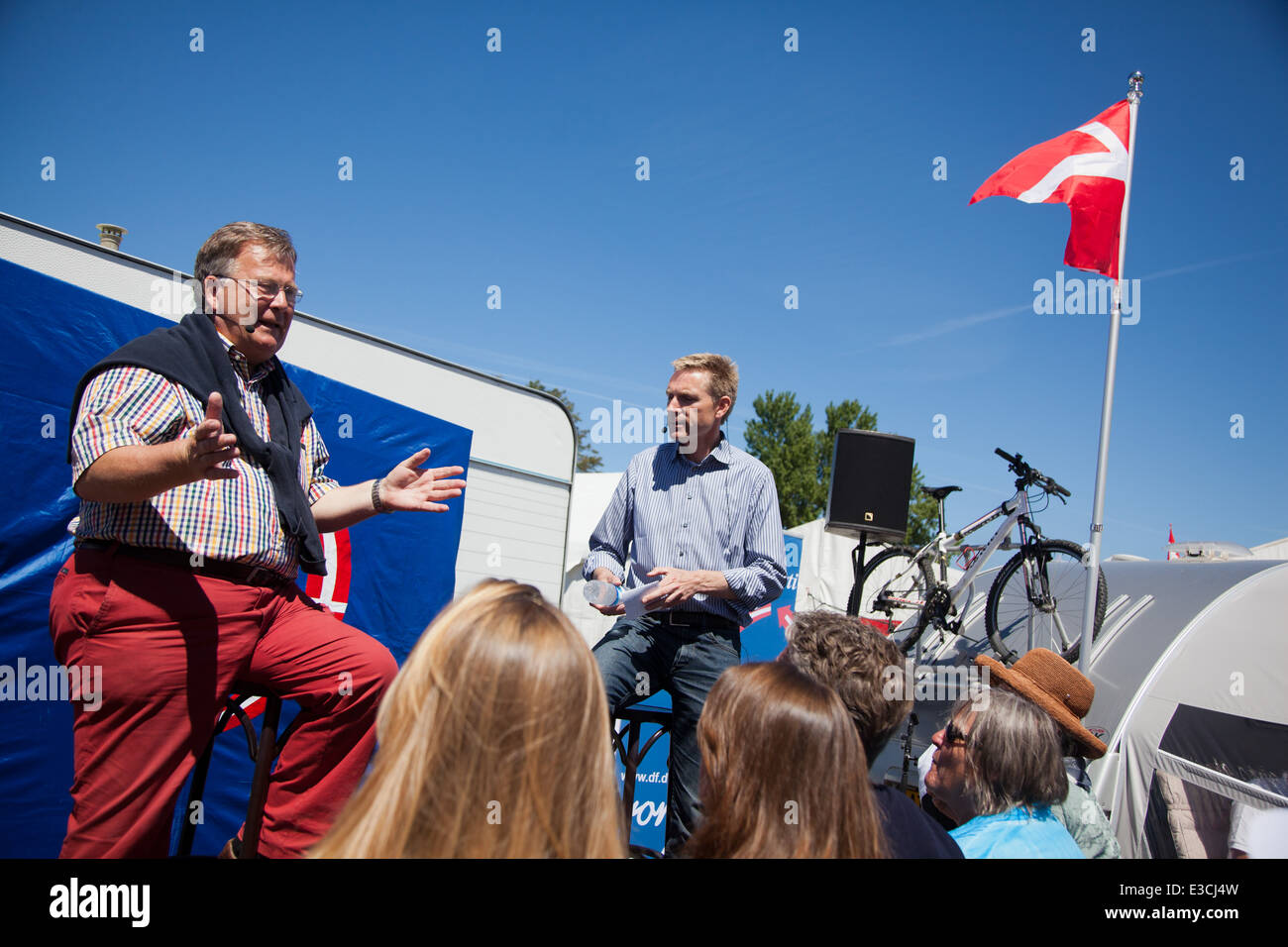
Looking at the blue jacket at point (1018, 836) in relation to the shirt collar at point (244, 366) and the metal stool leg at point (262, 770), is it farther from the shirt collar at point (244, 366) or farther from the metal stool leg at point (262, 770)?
the shirt collar at point (244, 366)

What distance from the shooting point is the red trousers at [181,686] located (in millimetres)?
1553

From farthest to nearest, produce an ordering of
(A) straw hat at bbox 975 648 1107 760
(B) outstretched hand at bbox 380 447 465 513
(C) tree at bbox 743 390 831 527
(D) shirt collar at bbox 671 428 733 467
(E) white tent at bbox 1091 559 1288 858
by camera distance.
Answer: (C) tree at bbox 743 390 831 527 → (E) white tent at bbox 1091 559 1288 858 → (D) shirt collar at bbox 671 428 733 467 → (A) straw hat at bbox 975 648 1107 760 → (B) outstretched hand at bbox 380 447 465 513

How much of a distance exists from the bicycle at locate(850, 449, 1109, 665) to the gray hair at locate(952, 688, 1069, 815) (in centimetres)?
369

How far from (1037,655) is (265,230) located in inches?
110

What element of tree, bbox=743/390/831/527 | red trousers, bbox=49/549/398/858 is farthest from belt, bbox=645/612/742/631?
tree, bbox=743/390/831/527

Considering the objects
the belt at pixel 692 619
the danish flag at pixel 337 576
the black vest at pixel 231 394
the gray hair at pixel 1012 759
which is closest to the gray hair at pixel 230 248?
the black vest at pixel 231 394

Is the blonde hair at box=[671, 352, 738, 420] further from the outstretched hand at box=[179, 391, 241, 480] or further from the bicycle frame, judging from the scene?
the bicycle frame

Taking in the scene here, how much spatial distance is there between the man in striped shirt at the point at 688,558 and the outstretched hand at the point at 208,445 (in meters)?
1.33

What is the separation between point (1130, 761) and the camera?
14.3ft

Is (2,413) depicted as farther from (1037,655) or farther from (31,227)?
(1037,655)

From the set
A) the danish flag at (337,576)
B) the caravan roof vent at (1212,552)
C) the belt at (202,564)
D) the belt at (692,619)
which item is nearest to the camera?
the belt at (202,564)

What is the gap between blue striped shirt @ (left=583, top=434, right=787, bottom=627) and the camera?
272 centimetres

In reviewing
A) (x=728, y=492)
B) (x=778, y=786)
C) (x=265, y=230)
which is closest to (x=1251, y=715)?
(x=728, y=492)

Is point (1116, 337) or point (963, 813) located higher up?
point (1116, 337)
